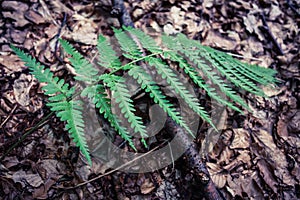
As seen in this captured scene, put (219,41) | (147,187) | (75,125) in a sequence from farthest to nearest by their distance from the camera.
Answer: (219,41) → (147,187) → (75,125)

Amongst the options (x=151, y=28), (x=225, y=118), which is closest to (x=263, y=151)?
(x=225, y=118)

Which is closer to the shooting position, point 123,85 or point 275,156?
point 123,85

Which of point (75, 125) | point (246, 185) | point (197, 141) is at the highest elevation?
point (75, 125)

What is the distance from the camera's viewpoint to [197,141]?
92.9 inches

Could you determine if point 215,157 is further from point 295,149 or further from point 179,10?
point 179,10

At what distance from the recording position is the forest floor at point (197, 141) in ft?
7.14

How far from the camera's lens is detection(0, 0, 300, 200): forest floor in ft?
7.14

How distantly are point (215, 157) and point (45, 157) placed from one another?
53.7 inches

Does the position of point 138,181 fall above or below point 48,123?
below

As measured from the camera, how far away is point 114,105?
8.02 feet

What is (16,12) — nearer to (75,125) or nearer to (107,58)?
Result: (107,58)

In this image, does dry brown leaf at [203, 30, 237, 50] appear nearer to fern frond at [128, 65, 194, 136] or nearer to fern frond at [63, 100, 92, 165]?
fern frond at [128, 65, 194, 136]

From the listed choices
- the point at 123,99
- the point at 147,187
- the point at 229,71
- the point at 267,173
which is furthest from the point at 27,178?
the point at 267,173

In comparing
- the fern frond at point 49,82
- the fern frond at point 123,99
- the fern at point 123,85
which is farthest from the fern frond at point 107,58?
the fern frond at point 49,82
